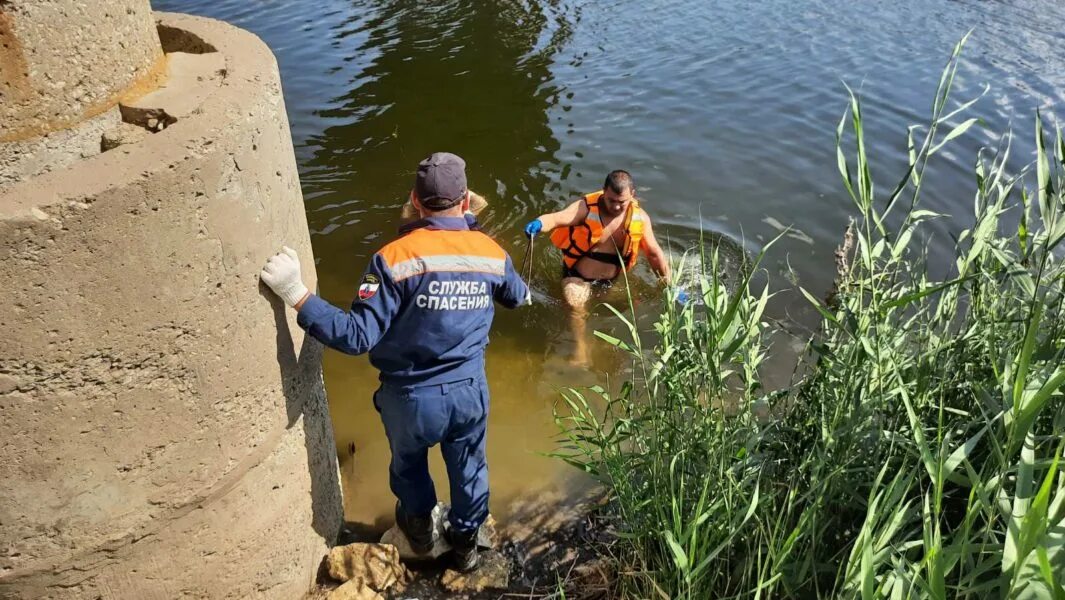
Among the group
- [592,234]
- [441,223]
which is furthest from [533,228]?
[441,223]

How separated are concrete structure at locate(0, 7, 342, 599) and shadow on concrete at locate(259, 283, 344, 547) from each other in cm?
1

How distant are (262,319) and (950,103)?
28.5 feet

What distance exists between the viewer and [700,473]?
292 centimetres

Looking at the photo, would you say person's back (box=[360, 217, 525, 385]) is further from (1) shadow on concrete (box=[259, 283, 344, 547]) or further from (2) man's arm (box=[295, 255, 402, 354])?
(1) shadow on concrete (box=[259, 283, 344, 547])

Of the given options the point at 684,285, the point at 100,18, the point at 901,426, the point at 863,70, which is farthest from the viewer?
the point at 863,70

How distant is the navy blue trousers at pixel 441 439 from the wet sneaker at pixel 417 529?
0.03m

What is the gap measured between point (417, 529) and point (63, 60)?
6.98 feet

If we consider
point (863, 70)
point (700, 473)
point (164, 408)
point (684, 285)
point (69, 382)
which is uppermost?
point (69, 382)

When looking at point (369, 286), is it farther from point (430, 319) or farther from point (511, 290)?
point (511, 290)

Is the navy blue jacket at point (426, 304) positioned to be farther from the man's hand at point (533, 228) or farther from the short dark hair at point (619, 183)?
the short dark hair at point (619, 183)

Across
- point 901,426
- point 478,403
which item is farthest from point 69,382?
point 901,426

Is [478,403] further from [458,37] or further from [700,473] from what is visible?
[458,37]

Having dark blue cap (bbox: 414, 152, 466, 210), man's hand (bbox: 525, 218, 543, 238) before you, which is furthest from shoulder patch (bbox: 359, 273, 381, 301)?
man's hand (bbox: 525, 218, 543, 238)

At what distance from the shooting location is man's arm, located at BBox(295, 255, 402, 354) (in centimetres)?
264
